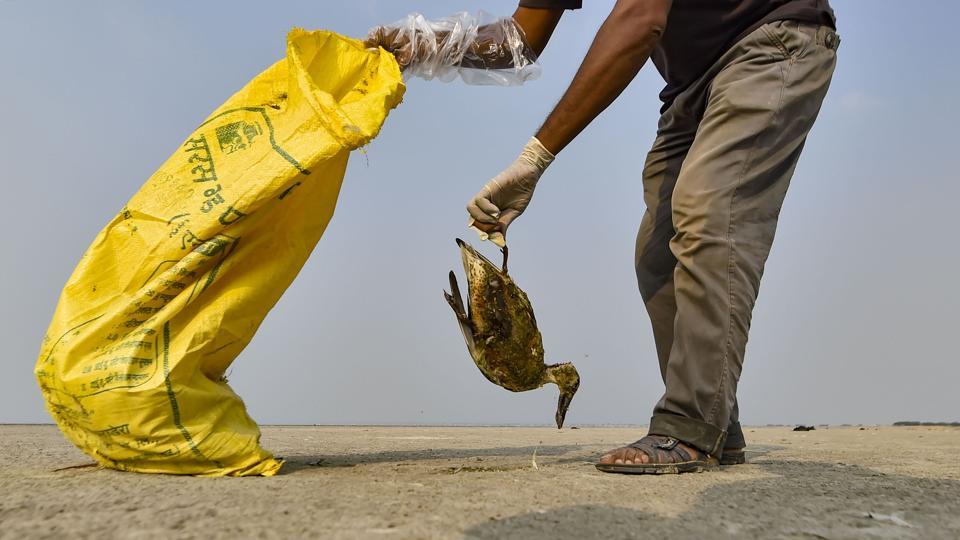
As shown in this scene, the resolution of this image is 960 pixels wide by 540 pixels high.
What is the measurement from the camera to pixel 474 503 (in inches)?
62.4

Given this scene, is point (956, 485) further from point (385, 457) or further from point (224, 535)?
point (224, 535)

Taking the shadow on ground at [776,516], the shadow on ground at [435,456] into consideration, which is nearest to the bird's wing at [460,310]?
the shadow on ground at [435,456]

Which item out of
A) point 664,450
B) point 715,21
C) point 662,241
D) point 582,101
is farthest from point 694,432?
point 715,21

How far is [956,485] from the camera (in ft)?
7.32

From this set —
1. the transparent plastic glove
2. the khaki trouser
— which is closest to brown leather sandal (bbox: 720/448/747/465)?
the khaki trouser

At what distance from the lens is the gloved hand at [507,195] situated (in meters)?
2.34

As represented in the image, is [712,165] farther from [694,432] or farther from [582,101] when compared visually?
[694,432]

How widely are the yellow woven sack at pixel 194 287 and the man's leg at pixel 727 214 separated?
1.05 metres

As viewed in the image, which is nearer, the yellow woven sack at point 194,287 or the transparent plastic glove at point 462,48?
the yellow woven sack at point 194,287

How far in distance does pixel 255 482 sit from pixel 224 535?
0.67 metres

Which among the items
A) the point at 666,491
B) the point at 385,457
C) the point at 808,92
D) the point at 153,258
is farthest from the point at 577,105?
the point at 385,457

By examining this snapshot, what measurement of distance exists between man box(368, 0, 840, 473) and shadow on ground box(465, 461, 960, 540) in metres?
0.32

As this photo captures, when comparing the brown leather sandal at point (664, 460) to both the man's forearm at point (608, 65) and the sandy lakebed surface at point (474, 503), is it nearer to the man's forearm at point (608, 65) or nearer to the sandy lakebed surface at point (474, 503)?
the sandy lakebed surface at point (474, 503)

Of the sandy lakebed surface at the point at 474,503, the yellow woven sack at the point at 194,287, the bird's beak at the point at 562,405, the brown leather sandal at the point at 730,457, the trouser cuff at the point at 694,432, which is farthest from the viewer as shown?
the bird's beak at the point at 562,405
